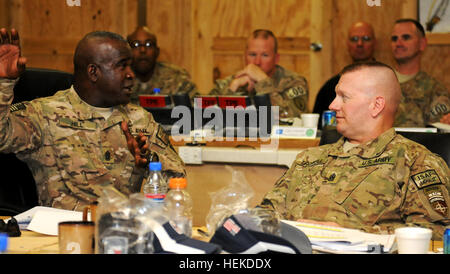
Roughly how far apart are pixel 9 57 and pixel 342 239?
4.29ft

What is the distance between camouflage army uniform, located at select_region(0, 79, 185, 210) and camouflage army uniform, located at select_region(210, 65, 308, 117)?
1.73 meters

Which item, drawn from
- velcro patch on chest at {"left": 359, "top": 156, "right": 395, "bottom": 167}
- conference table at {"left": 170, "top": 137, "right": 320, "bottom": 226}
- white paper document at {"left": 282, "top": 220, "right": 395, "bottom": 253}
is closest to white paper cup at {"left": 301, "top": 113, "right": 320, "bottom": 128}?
conference table at {"left": 170, "top": 137, "right": 320, "bottom": 226}

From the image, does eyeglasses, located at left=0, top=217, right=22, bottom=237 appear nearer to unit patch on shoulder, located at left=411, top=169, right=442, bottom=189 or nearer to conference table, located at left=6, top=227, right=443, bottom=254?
conference table, located at left=6, top=227, right=443, bottom=254

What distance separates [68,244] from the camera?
1459 millimetres

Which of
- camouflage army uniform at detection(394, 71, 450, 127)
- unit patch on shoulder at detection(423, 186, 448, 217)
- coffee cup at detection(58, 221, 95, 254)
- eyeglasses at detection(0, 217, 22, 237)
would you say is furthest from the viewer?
camouflage army uniform at detection(394, 71, 450, 127)

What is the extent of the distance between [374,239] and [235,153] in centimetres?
177

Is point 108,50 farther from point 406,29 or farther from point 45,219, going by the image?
point 406,29

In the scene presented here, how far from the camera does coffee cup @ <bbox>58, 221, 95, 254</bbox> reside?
1453 mm

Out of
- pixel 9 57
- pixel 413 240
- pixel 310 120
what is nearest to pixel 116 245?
pixel 413 240

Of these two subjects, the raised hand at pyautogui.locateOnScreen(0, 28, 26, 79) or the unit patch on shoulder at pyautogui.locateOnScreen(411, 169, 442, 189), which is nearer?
the unit patch on shoulder at pyautogui.locateOnScreen(411, 169, 442, 189)

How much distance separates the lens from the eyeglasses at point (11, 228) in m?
1.71

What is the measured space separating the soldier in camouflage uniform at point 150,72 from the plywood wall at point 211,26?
0.72 meters

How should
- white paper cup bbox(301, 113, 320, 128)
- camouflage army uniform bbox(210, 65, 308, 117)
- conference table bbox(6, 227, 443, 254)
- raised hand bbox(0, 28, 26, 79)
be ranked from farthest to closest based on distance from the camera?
camouflage army uniform bbox(210, 65, 308, 117), white paper cup bbox(301, 113, 320, 128), raised hand bbox(0, 28, 26, 79), conference table bbox(6, 227, 443, 254)

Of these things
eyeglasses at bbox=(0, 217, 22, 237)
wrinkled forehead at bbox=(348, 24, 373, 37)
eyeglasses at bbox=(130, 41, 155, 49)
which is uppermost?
wrinkled forehead at bbox=(348, 24, 373, 37)
